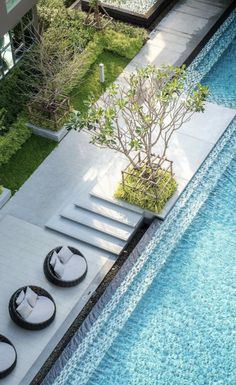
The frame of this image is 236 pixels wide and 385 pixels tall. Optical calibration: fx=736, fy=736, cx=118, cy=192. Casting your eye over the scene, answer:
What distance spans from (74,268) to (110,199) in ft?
10.3

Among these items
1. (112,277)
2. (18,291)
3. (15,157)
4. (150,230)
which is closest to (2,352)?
(18,291)

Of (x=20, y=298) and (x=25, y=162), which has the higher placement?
(x=25, y=162)

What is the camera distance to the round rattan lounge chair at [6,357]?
19.2 m

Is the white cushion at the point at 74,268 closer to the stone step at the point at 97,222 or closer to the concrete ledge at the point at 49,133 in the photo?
the stone step at the point at 97,222

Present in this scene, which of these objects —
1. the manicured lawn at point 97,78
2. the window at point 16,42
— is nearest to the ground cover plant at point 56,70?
the manicured lawn at point 97,78

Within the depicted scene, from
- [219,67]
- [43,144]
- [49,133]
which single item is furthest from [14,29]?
[219,67]

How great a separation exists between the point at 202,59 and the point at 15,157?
9.07 metres

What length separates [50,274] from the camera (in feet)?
70.3

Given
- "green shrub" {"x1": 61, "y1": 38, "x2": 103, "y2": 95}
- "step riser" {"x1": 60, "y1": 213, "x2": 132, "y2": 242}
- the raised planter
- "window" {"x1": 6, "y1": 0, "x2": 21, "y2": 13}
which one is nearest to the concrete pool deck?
"step riser" {"x1": 60, "y1": 213, "x2": 132, "y2": 242}

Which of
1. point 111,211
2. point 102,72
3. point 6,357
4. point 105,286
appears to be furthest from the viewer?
point 102,72

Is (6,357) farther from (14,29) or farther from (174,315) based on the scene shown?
(14,29)

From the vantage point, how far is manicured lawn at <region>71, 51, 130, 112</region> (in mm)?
27984

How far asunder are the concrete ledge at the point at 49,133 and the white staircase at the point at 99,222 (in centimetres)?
339

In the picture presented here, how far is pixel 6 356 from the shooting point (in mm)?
19344
